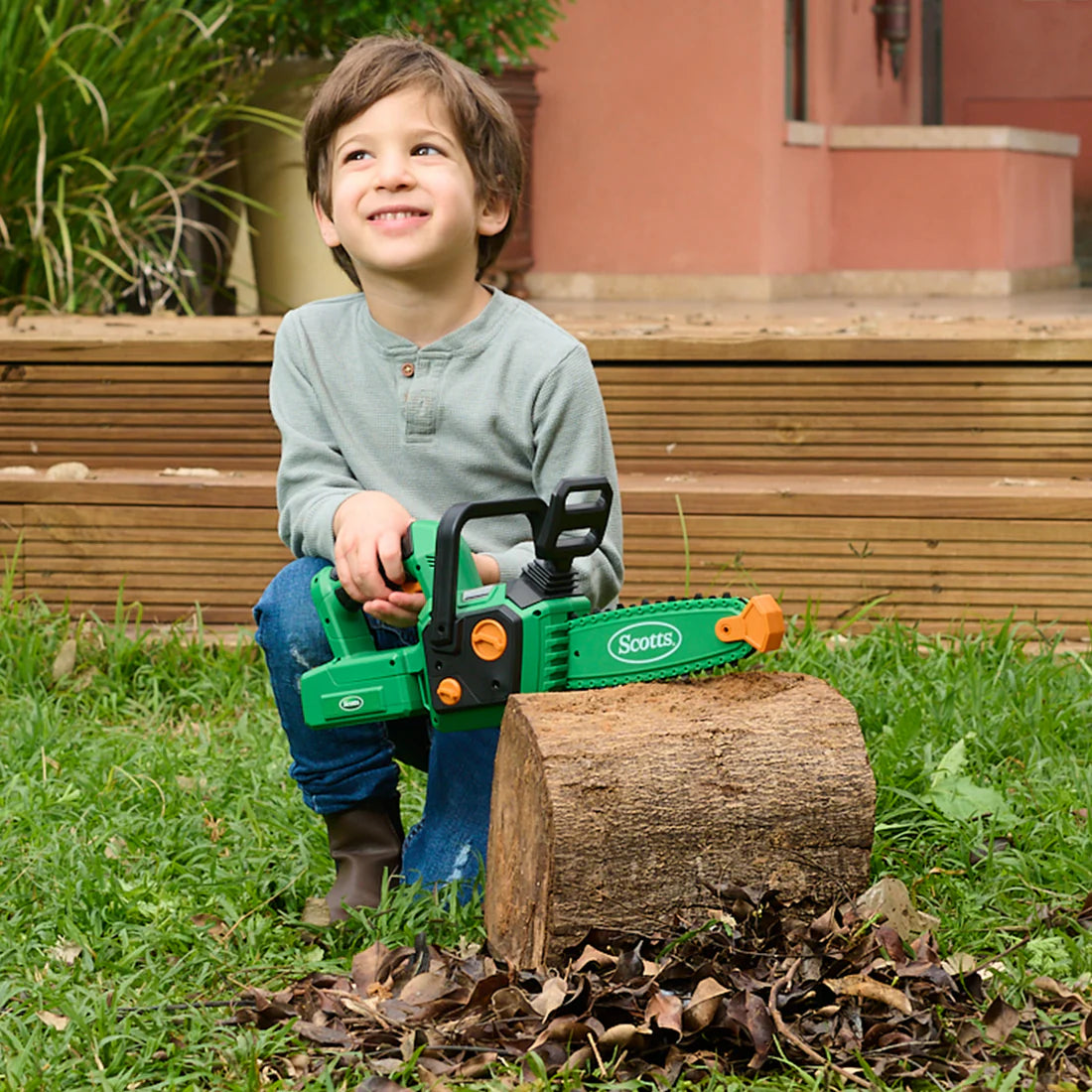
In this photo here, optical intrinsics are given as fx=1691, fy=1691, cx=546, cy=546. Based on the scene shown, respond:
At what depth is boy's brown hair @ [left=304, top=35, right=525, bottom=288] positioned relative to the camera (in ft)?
8.21

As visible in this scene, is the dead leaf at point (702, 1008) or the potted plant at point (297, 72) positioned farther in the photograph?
the potted plant at point (297, 72)

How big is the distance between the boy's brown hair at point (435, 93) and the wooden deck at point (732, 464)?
4.21ft

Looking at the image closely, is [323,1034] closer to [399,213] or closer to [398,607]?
[398,607]

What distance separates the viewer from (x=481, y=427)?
98.3 inches

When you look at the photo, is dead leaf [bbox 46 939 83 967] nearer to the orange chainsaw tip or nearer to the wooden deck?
the orange chainsaw tip

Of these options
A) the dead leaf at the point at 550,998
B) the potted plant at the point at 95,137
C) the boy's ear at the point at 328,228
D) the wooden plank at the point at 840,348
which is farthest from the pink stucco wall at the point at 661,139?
the dead leaf at the point at 550,998

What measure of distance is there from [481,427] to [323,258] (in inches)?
122

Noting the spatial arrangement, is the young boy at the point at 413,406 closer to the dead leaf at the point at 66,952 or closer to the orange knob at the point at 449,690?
the orange knob at the point at 449,690

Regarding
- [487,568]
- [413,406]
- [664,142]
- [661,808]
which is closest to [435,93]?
[413,406]

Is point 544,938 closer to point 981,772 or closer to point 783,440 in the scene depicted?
point 981,772

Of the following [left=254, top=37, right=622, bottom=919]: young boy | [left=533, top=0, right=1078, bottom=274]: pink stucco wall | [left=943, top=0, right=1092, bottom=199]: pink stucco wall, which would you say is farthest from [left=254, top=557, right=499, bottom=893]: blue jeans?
[left=943, top=0, right=1092, bottom=199]: pink stucco wall

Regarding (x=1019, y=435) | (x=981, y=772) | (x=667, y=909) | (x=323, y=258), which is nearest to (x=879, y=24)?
(x=323, y=258)

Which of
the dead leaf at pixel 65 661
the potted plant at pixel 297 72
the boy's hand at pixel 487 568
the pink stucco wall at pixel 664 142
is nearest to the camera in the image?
the boy's hand at pixel 487 568

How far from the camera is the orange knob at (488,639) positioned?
220 cm
